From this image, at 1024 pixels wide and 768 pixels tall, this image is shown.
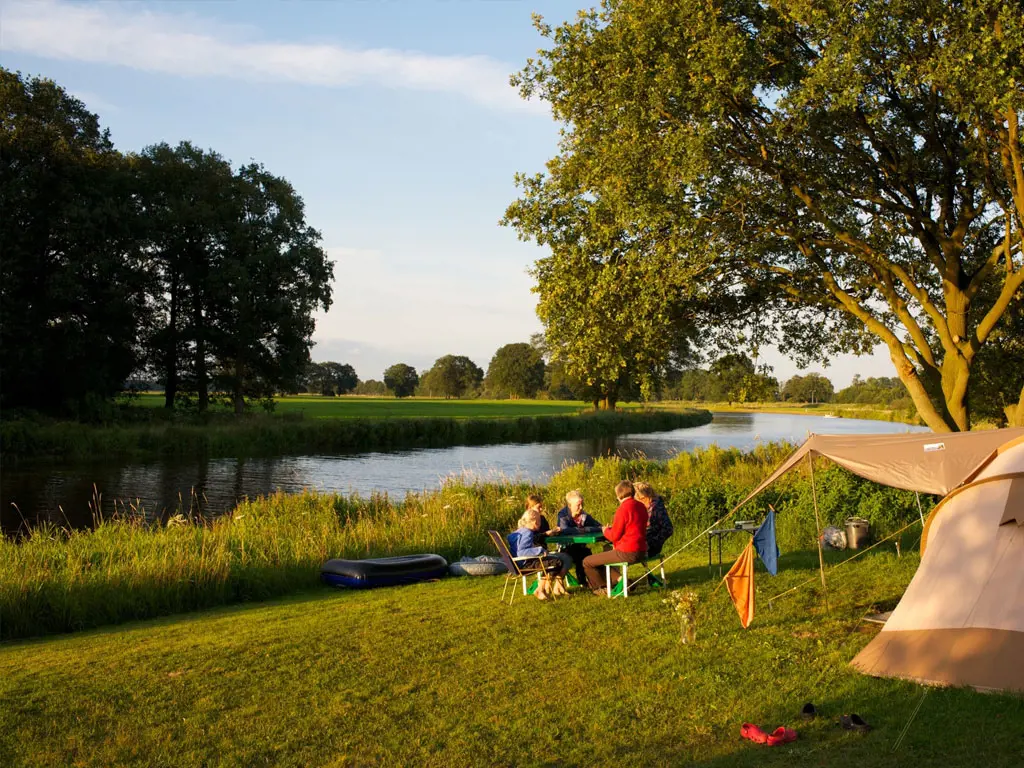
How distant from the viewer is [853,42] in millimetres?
12484

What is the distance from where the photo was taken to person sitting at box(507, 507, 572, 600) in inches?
404

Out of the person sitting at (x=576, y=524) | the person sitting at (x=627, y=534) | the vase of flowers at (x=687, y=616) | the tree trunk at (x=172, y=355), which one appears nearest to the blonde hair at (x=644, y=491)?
the person sitting at (x=627, y=534)

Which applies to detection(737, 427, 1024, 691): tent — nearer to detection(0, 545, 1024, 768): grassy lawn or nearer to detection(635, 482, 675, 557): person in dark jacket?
detection(0, 545, 1024, 768): grassy lawn

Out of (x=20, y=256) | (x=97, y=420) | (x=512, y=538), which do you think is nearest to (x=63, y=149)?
(x=20, y=256)

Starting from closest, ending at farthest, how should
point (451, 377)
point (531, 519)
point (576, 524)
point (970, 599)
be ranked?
point (970, 599), point (531, 519), point (576, 524), point (451, 377)

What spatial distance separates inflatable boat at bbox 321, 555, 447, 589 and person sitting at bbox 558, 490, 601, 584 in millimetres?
2246

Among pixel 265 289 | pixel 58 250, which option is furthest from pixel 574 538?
pixel 265 289

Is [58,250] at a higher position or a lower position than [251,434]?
higher

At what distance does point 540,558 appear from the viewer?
10.2 meters

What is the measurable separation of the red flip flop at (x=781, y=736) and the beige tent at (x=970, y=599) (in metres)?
1.75

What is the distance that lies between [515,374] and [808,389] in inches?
2144

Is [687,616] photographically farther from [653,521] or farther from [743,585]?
[653,521]

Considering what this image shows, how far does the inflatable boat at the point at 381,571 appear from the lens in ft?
39.3

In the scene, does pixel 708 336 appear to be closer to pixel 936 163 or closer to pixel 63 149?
pixel 936 163
